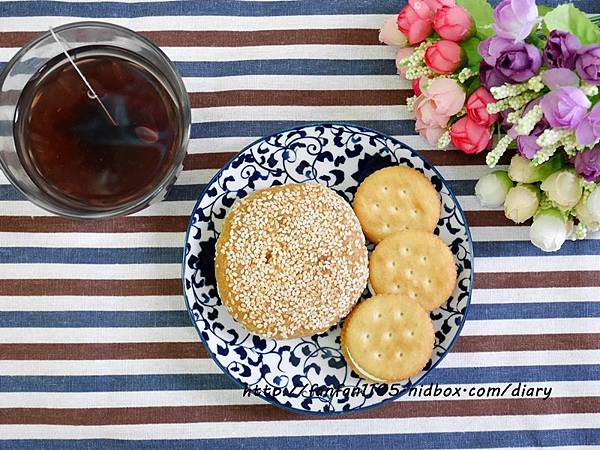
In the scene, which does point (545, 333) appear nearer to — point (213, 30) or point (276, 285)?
point (276, 285)

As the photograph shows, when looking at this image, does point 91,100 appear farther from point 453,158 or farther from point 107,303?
point 453,158

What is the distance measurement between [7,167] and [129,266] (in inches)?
9.3

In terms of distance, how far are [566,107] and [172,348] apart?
626mm

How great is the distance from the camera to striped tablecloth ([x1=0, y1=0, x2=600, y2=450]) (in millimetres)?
1094

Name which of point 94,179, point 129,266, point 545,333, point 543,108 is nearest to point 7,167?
point 94,179

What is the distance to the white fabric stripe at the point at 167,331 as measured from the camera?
1.09m

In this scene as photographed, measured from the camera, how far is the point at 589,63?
829 millimetres

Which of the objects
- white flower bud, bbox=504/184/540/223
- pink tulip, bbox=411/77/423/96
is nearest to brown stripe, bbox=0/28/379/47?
pink tulip, bbox=411/77/423/96

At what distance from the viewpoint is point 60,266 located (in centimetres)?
110

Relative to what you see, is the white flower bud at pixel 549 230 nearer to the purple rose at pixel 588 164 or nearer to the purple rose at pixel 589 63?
the purple rose at pixel 588 164

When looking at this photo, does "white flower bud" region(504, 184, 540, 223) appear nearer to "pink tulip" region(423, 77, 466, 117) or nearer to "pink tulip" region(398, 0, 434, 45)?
"pink tulip" region(423, 77, 466, 117)

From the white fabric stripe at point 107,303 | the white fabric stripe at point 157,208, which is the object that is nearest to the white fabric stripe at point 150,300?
the white fabric stripe at point 107,303

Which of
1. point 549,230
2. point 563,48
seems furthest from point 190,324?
point 563,48

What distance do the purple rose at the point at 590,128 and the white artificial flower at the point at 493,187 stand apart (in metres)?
0.20
